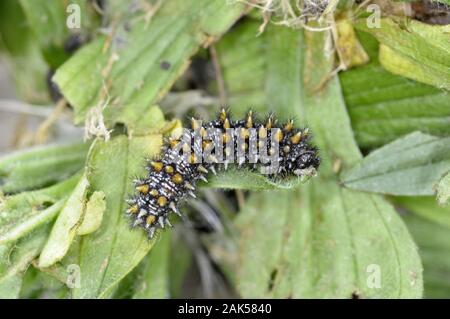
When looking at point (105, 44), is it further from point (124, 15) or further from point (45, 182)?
point (45, 182)

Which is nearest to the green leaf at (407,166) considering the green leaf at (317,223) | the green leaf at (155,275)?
the green leaf at (317,223)

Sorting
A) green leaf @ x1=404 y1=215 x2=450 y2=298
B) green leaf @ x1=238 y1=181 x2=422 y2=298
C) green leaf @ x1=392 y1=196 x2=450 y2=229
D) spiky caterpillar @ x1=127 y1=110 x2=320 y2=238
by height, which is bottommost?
green leaf @ x1=404 y1=215 x2=450 y2=298

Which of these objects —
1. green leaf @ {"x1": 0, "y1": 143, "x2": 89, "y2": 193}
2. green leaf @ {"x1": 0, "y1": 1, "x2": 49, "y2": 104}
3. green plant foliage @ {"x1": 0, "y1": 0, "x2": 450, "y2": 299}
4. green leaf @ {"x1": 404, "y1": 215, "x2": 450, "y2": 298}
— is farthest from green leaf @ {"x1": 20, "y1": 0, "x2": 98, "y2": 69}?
green leaf @ {"x1": 404, "y1": 215, "x2": 450, "y2": 298}

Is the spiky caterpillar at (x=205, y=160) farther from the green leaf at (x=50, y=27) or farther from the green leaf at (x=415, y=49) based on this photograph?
the green leaf at (x=50, y=27)

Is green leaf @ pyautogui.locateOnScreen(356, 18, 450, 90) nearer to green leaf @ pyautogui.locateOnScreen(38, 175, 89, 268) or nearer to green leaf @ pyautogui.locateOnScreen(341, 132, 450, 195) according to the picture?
green leaf @ pyautogui.locateOnScreen(341, 132, 450, 195)

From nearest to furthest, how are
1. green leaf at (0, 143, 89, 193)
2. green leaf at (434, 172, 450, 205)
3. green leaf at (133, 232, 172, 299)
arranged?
green leaf at (434, 172, 450, 205), green leaf at (0, 143, 89, 193), green leaf at (133, 232, 172, 299)
